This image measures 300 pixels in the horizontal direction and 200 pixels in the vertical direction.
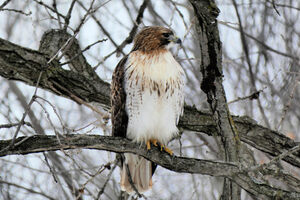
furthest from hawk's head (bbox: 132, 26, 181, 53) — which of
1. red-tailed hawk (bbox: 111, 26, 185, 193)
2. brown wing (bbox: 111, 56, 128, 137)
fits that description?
brown wing (bbox: 111, 56, 128, 137)

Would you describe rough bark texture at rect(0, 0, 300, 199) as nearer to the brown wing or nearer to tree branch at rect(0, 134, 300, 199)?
tree branch at rect(0, 134, 300, 199)

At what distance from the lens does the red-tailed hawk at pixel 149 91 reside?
4.04 m

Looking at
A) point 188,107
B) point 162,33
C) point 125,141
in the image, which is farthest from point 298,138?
point 125,141

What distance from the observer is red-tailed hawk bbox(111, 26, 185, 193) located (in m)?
4.04

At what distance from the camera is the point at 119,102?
4160 mm

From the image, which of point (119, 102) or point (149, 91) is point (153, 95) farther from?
point (119, 102)

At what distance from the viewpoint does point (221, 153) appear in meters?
5.14

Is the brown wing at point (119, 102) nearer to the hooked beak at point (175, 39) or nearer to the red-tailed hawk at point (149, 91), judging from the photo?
the red-tailed hawk at point (149, 91)

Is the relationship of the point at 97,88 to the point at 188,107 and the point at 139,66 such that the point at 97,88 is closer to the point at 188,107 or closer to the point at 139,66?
the point at 139,66

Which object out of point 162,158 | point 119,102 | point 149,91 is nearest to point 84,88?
point 119,102

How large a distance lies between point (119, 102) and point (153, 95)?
0.35 m

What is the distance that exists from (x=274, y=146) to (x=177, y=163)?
1.47m

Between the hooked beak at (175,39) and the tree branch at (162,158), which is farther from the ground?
the hooked beak at (175,39)

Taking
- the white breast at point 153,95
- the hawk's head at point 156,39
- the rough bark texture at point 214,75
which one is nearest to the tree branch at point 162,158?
the rough bark texture at point 214,75
